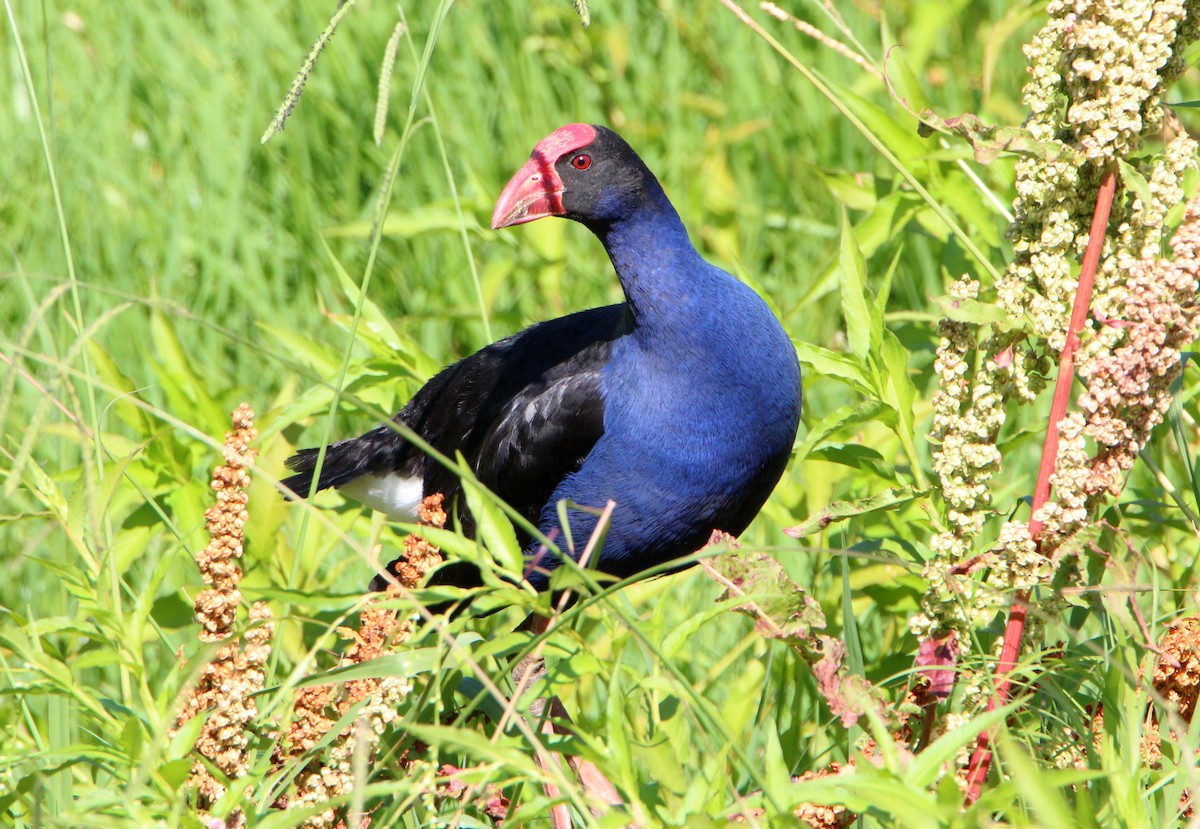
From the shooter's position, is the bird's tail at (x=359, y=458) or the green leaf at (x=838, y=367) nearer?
the green leaf at (x=838, y=367)

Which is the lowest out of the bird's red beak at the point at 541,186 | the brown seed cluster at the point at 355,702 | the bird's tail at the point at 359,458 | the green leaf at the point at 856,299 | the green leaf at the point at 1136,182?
the bird's tail at the point at 359,458

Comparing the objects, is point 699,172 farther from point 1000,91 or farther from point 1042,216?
point 1042,216

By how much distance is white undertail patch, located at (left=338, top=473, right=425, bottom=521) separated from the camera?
3039mm

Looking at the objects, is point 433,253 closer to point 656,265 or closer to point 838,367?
point 656,265

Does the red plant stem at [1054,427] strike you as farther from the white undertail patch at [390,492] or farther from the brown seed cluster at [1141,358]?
the white undertail patch at [390,492]

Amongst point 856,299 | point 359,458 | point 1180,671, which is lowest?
point 1180,671

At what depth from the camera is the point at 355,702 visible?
154cm

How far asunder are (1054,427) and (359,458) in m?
1.84

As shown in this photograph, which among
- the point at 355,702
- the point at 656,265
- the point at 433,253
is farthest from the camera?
the point at 433,253

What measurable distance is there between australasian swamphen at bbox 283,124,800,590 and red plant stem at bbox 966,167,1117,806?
2.67ft

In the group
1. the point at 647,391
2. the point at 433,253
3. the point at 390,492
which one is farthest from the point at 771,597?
the point at 433,253

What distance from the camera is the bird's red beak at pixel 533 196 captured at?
7.86 feet

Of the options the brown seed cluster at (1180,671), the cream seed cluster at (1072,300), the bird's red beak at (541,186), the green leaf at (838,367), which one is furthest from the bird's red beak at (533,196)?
the brown seed cluster at (1180,671)

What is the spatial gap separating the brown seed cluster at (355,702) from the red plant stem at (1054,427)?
66 cm
